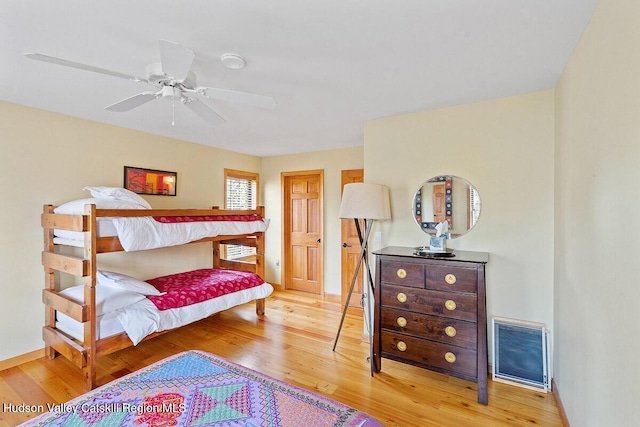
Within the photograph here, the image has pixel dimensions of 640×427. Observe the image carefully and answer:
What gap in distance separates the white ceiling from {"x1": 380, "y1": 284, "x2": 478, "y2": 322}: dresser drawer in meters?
1.59

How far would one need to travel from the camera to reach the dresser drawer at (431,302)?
219 cm

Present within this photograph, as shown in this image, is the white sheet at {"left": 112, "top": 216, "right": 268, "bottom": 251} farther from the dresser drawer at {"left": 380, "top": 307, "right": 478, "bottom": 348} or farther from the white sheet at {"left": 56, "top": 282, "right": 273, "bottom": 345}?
the dresser drawer at {"left": 380, "top": 307, "right": 478, "bottom": 348}

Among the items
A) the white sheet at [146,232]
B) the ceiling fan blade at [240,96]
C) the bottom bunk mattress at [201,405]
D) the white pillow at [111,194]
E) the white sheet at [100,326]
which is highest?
the ceiling fan blade at [240,96]

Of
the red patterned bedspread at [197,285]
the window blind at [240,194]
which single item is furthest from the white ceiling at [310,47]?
the window blind at [240,194]

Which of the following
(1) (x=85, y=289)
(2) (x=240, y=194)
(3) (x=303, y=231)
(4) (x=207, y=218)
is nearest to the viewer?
(1) (x=85, y=289)

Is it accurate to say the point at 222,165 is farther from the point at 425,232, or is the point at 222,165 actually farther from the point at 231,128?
the point at 425,232

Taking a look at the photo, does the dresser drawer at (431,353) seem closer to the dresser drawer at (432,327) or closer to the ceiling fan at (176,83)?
the dresser drawer at (432,327)

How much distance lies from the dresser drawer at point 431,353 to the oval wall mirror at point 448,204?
0.95 m

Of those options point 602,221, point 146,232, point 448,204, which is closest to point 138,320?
point 146,232

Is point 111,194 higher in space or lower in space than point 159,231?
higher

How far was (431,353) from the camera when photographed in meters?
2.31

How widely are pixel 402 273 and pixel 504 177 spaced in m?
1.18

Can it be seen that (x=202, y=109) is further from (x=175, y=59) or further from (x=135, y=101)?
(x=175, y=59)

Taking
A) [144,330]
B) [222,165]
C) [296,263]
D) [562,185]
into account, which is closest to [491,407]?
[562,185]
